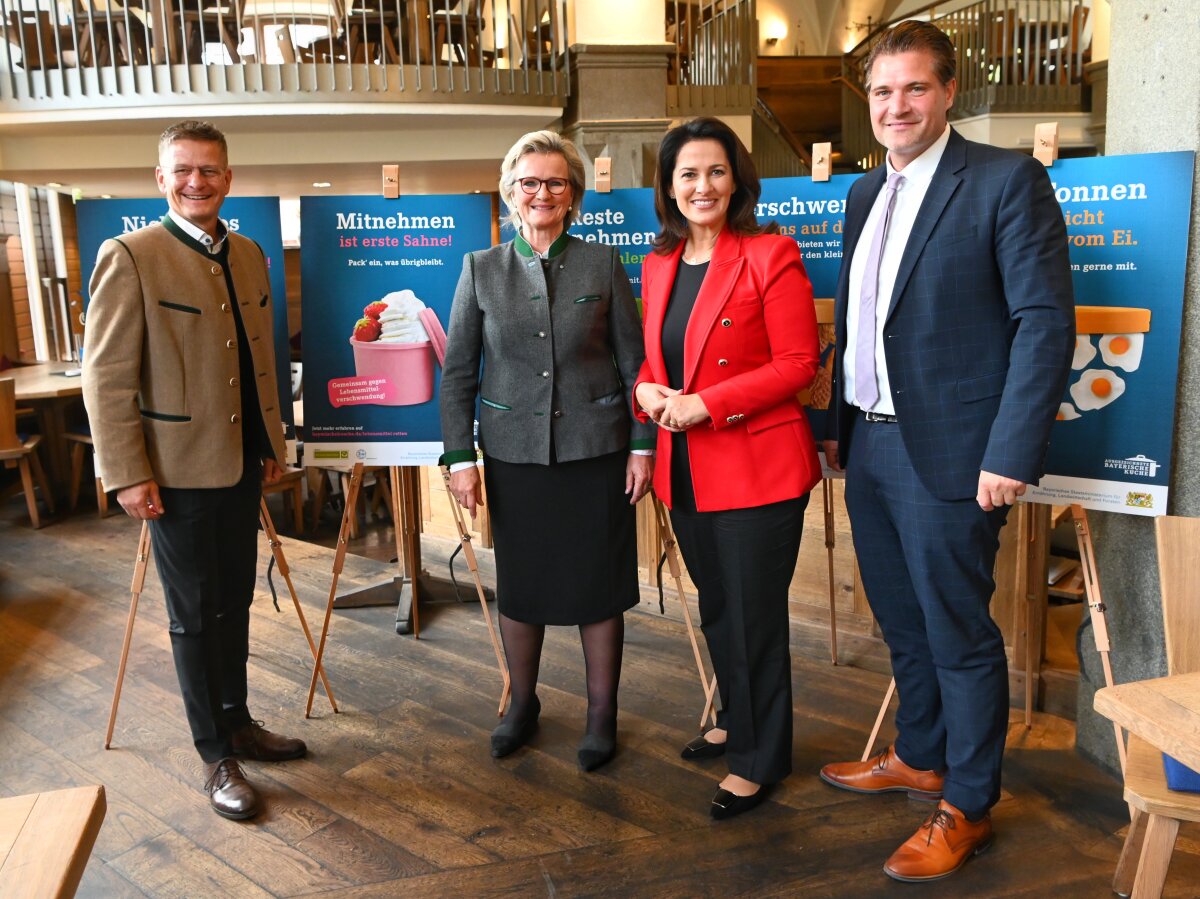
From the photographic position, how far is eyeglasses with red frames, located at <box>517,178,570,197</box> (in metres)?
2.32

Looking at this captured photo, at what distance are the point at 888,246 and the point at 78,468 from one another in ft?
18.4

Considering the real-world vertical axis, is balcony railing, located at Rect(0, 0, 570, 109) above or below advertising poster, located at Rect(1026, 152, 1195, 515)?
above

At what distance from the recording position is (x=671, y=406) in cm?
213

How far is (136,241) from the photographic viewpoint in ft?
7.39

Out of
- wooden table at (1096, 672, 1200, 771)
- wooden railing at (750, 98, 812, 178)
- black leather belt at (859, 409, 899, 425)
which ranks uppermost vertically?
wooden railing at (750, 98, 812, 178)

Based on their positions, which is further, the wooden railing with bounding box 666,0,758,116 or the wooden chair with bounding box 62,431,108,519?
the wooden railing with bounding box 666,0,758,116

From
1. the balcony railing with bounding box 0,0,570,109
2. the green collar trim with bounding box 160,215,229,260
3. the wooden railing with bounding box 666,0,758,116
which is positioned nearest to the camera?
the green collar trim with bounding box 160,215,229,260

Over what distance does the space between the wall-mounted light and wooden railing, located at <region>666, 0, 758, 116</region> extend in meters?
7.43

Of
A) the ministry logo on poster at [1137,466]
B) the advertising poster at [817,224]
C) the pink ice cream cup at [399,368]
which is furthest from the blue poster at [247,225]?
the ministry logo on poster at [1137,466]

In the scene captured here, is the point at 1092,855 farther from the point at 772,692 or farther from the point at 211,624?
the point at 211,624

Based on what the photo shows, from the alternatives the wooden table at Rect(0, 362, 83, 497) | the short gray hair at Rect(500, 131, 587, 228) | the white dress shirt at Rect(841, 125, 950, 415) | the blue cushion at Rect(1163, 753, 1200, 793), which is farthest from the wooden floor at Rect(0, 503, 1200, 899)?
the wooden table at Rect(0, 362, 83, 497)

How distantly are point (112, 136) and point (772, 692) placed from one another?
880 cm

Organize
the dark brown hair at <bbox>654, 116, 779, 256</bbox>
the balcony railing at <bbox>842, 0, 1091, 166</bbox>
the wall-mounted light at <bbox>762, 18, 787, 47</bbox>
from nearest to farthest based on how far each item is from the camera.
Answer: the dark brown hair at <bbox>654, 116, 779, 256</bbox>
the balcony railing at <bbox>842, 0, 1091, 166</bbox>
the wall-mounted light at <bbox>762, 18, 787, 47</bbox>

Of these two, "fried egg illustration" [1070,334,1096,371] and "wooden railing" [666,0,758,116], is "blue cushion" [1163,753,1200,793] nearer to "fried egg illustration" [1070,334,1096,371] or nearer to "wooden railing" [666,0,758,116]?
"fried egg illustration" [1070,334,1096,371]
